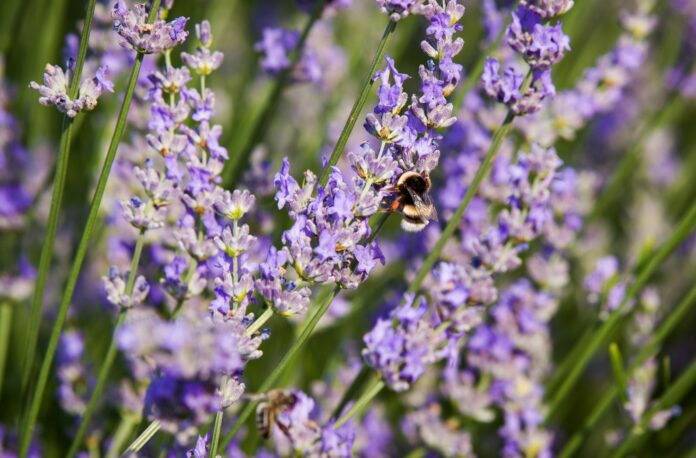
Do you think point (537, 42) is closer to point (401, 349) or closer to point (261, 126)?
point (401, 349)

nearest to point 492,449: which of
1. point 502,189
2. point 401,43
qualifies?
point 502,189

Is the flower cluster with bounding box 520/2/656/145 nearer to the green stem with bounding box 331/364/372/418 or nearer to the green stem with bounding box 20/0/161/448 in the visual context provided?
the green stem with bounding box 331/364/372/418

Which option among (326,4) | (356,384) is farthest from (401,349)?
(326,4)

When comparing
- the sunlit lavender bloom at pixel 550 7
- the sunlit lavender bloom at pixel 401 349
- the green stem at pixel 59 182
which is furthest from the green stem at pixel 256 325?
the sunlit lavender bloom at pixel 550 7

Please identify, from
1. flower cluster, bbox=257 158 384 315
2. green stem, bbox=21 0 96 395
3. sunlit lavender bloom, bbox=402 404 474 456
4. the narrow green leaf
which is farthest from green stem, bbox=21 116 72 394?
the narrow green leaf

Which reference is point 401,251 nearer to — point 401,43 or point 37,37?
point 401,43

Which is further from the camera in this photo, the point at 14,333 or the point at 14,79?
the point at 14,79

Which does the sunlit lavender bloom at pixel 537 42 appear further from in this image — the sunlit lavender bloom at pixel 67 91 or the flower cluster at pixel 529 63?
the sunlit lavender bloom at pixel 67 91
